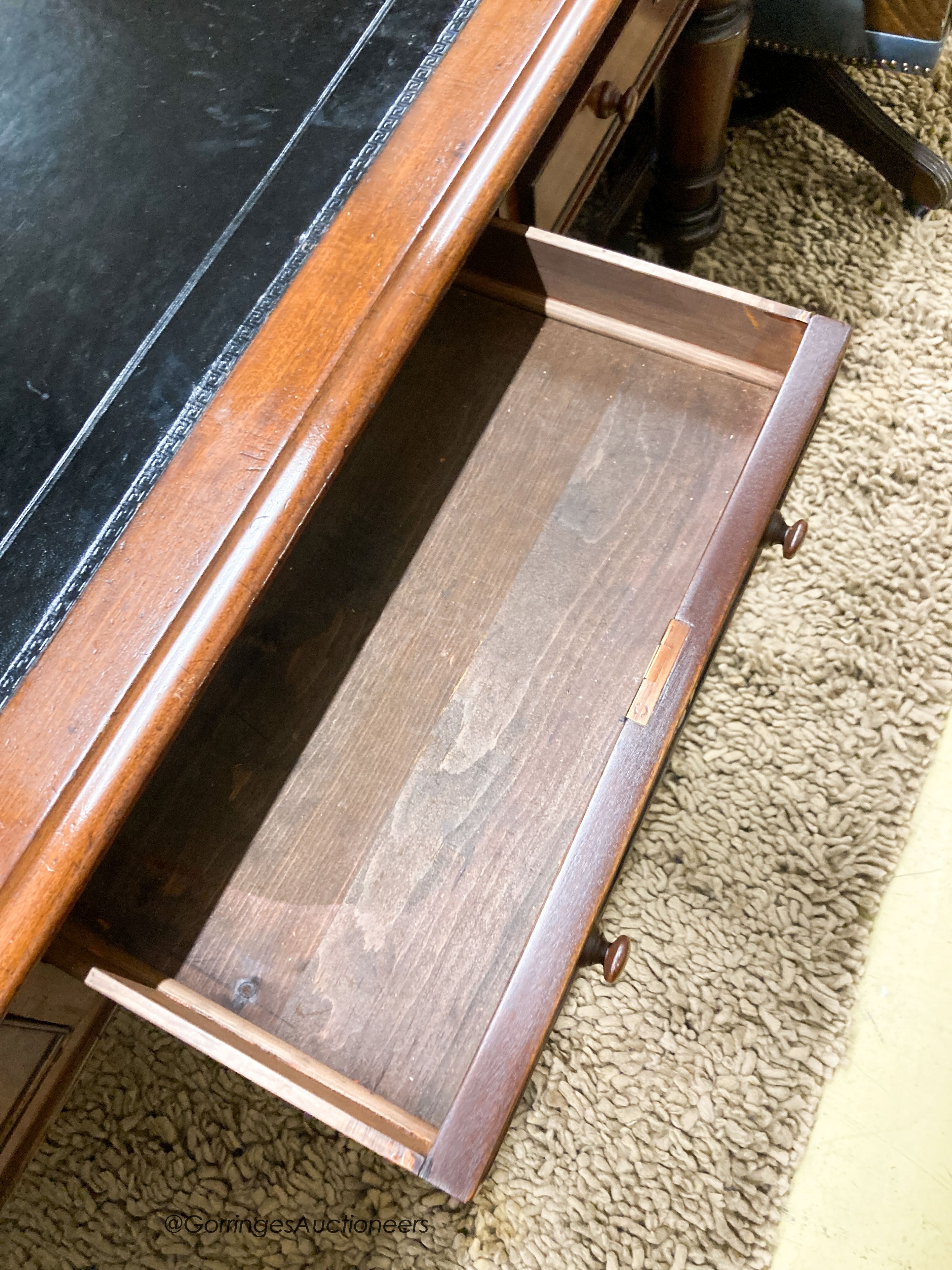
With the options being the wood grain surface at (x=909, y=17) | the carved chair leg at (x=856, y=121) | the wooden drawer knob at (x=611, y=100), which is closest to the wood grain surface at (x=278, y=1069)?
the wooden drawer knob at (x=611, y=100)

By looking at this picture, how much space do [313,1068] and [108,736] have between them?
245 millimetres

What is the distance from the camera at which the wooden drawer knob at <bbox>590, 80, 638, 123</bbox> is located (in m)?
0.68

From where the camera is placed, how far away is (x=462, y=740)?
624 mm

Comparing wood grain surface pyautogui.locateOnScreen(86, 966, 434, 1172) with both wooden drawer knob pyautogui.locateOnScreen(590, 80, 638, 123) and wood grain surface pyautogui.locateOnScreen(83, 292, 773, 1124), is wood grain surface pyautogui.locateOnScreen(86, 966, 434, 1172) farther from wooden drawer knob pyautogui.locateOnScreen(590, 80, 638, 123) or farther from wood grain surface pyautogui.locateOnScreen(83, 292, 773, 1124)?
wooden drawer knob pyautogui.locateOnScreen(590, 80, 638, 123)

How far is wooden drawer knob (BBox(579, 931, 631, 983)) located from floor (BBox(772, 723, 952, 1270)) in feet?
1.42

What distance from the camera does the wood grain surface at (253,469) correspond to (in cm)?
43

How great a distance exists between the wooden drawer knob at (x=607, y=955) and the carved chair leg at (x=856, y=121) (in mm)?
966

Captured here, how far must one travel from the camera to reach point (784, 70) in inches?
42.4

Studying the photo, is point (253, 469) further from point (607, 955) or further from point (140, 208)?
point (607, 955)

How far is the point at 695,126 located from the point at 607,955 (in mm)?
768

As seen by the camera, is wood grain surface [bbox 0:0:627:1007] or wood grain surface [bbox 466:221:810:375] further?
wood grain surface [bbox 466:221:810:375]

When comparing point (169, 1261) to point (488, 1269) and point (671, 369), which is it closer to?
point (488, 1269)

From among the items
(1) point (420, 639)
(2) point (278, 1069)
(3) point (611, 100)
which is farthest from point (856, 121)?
(2) point (278, 1069)

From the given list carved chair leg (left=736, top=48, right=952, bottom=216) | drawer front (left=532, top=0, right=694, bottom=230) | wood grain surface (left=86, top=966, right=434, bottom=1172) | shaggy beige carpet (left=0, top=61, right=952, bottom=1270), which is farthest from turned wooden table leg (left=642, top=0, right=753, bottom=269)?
wood grain surface (left=86, top=966, right=434, bottom=1172)
